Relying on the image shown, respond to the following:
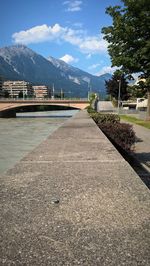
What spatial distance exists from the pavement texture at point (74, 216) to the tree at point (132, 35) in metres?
29.0

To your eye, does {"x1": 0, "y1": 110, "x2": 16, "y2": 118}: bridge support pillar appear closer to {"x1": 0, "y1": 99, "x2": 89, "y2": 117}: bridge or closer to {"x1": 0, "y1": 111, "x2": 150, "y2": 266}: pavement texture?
{"x1": 0, "y1": 99, "x2": 89, "y2": 117}: bridge

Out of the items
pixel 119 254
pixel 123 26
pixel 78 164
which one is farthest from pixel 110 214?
pixel 123 26

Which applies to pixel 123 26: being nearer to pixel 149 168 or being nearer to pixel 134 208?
pixel 149 168

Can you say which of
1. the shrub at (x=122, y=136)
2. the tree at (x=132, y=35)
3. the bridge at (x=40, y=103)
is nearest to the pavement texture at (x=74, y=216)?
the shrub at (x=122, y=136)

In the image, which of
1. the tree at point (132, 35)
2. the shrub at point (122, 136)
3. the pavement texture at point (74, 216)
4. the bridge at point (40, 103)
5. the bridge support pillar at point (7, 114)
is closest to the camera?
the pavement texture at point (74, 216)

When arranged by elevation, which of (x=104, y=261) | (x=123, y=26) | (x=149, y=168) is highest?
(x=123, y=26)

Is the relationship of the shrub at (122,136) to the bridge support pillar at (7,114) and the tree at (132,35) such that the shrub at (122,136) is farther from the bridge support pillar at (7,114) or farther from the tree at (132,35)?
the bridge support pillar at (7,114)

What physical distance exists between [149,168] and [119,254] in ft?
27.6

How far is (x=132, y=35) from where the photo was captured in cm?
3266

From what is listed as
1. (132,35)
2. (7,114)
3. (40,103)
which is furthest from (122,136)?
(7,114)

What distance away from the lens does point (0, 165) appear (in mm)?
15359

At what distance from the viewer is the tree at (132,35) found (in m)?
31.8

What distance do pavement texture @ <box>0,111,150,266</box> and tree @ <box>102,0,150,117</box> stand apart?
95.0 ft

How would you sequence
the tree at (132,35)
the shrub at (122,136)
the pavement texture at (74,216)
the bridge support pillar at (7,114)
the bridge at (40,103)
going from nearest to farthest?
the pavement texture at (74,216) → the shrub at (122,136) → the tree at (132,35) → the bridge support pillar at (7,114) → the bridge at (40,103)
